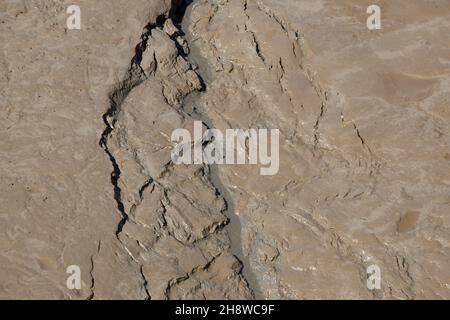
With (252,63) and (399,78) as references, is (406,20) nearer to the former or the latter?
(399,78)

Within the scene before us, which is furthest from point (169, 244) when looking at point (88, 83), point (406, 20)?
point (406, 20)
